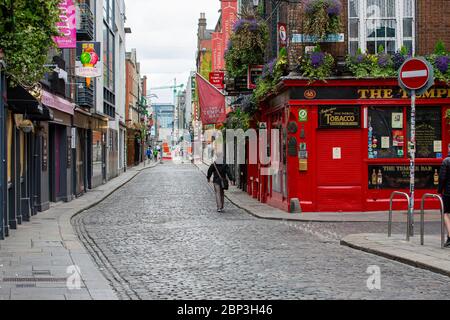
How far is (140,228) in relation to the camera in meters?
16.4

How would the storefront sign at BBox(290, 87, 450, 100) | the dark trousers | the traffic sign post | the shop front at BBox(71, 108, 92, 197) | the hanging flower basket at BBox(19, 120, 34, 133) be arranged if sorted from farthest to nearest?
the shop front at BBox(71, 108, 92, 197) → the dark trousers → the storefront sign at BBox(290, 87, 450, 100) → the hanging flower basket at BBox(19, 120, 34, 133) → the traffic sign post

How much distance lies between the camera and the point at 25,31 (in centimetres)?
1272

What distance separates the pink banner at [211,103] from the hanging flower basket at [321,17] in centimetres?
846

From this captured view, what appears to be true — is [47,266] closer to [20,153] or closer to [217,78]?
[20,153]

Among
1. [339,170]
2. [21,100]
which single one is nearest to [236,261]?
[21,100]

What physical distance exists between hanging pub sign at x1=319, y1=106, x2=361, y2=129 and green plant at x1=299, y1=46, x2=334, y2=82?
3.14 feet

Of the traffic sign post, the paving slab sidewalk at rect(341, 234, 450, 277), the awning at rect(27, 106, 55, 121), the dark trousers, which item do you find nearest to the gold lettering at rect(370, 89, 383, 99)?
the dark trousers

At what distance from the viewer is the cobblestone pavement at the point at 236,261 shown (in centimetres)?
857

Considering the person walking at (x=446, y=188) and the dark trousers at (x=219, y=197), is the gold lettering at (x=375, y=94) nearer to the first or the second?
the dark trousers at (x=219, y=197)

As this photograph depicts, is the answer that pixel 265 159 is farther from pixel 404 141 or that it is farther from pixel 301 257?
pixel 301 257

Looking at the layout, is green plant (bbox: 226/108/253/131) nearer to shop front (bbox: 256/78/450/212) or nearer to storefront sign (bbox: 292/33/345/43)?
storefront sign (bbox: 292/33/345/43)

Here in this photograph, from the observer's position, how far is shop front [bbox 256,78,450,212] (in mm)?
20031

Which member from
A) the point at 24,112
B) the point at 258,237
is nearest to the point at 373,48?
the point at 258,237

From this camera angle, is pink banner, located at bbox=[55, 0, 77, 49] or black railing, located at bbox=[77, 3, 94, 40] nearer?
pink banner, located at bbox=[55, 0, 77, 49]
